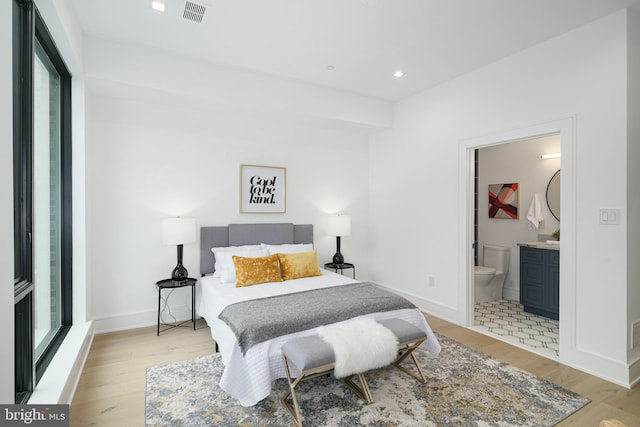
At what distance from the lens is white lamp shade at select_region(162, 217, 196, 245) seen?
11.6 ft

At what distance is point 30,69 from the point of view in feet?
6.31

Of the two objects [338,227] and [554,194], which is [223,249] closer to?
[338,227]

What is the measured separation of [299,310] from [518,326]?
278cm

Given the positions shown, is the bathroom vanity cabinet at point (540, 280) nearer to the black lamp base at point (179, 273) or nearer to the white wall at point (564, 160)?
the white wall at point (564, 160)

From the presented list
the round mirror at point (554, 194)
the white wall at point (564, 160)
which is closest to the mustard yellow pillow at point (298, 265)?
the white wall at point (564, 160)

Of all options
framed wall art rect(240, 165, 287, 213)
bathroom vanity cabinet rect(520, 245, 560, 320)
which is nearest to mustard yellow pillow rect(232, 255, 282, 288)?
framed wall art rect(240, 165, 287, 213)

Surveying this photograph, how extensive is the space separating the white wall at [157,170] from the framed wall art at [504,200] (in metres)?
2.73

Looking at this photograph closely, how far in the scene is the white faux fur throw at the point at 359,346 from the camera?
2117 millimetres

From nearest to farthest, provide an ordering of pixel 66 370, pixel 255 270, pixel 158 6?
pixel 66 370 < pixel 158 6 < pixel 255 270

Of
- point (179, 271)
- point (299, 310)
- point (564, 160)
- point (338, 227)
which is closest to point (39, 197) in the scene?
point (179, 271)

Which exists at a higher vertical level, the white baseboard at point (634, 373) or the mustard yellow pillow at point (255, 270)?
the mustard yellow pillow at point (255, 270)

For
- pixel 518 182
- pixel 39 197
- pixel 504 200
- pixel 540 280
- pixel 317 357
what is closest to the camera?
pixel 317 357

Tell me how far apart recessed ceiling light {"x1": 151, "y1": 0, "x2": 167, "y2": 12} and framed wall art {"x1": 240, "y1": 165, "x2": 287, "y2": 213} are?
1951 millimetres

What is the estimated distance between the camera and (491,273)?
4.59 meters
